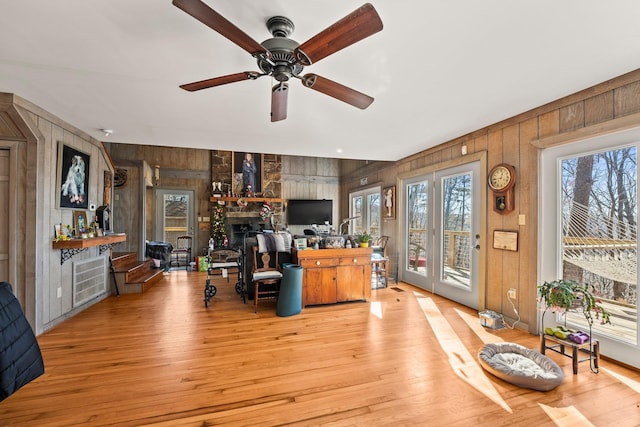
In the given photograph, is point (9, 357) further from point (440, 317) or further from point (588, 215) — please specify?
point (588, 215)

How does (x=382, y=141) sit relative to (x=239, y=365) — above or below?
above

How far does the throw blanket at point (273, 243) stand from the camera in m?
3.97

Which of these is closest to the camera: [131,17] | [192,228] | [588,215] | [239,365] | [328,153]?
[131,17]

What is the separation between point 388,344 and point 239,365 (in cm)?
144

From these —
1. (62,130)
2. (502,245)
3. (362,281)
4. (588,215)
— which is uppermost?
(62,130)

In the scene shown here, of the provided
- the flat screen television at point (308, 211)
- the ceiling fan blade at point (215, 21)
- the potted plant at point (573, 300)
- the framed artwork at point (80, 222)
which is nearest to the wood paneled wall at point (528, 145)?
the potted plant at point (573, 300)

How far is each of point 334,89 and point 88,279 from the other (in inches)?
170

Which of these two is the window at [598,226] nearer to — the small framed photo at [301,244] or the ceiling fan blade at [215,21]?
the small framed photo at [301,244]

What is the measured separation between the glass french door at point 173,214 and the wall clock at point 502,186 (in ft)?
22.2

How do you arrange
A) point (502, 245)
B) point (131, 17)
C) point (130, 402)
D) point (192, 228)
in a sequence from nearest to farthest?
point (131, 17)
point (130, 402)
point (502, 245)
point (192, 228)

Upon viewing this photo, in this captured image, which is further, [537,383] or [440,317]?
[440,317]

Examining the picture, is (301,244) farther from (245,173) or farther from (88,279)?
(245,173)

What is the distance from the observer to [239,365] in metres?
2.39

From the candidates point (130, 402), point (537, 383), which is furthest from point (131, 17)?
point (537, 383)
